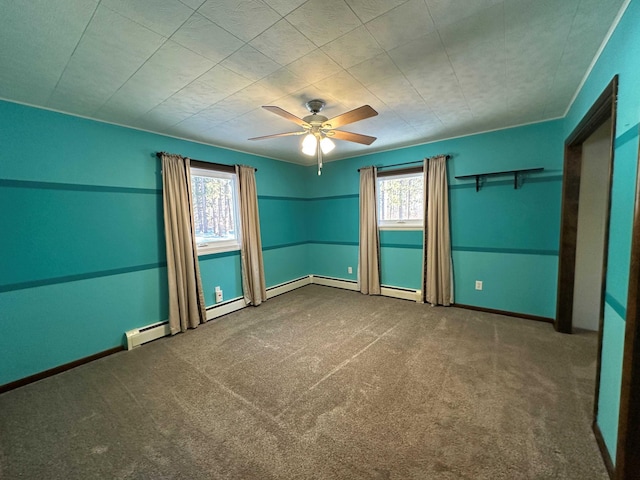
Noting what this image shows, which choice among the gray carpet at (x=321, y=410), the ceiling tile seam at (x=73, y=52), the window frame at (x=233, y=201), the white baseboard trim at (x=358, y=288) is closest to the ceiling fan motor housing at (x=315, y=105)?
the ceiling tile seam at (x=73, y=52)

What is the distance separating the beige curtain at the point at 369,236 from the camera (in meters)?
4.17

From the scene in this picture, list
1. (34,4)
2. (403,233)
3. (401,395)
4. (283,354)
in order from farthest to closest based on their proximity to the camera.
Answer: (403,233), (283,354), (401,395), (34,4)

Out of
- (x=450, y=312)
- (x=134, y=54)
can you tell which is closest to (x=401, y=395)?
(x=450, y=312)

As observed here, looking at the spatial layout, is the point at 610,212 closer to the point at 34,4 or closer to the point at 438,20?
the point at 438,20

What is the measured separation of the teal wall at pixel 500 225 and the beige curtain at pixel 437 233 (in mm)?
117

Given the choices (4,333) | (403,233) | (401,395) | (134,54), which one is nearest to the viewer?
(134,54)

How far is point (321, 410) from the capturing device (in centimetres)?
178

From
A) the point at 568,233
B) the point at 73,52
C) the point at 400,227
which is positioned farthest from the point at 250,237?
the point at 568,233

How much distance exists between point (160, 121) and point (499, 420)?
3.91 metres

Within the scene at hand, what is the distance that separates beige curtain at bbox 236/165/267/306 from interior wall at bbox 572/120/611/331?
4038 millimetres

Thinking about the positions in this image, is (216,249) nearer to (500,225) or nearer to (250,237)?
(250,237)

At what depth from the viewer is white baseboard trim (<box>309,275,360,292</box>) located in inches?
184

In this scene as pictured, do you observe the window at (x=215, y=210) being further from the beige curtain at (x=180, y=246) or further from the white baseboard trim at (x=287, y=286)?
the white baseboard trim at (x=287, y=286)

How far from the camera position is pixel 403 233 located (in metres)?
4.04
